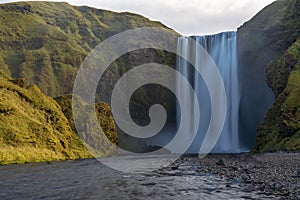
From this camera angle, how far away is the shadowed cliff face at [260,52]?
80.1 meters

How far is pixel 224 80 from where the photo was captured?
88000 millimetres

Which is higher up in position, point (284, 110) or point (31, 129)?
point (284, 110)

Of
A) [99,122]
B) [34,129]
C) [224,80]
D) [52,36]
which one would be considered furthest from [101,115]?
[52,36]

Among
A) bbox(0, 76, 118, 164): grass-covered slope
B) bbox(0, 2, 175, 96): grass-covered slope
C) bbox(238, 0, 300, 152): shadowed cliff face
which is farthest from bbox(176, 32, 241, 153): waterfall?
bbox(0, 2, 175, 96): grass-covered slope

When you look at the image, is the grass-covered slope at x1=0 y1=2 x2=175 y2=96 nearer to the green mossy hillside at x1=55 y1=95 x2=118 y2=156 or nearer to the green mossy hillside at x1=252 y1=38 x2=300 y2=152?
the green mossy hillside at x1=55 y1=95 x2=118 y2=156

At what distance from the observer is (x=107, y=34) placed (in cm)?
14975

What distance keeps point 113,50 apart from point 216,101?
175 feet

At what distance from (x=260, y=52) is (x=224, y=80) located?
10957mm

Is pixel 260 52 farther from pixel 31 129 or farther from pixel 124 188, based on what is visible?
pixel 124 188

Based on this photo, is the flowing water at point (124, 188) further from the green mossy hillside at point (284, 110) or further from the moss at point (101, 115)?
the moss at point (101, 115)

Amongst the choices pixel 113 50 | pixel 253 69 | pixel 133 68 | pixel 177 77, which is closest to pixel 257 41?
pixel 253 69

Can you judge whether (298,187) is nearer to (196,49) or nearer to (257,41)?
(257,41)

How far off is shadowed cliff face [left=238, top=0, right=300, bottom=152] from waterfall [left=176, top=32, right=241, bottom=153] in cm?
189

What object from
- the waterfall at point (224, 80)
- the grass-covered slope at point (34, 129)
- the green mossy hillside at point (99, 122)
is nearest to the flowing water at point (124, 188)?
the grass-covered slope at point (34, 129)
